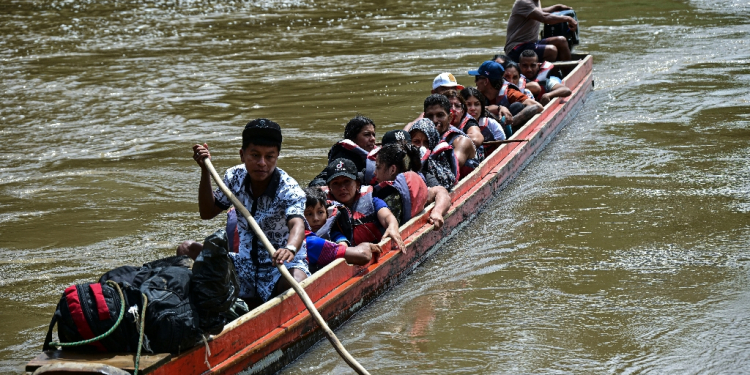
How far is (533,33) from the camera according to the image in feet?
37.1

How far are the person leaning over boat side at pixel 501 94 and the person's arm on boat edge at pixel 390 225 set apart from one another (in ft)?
11.0

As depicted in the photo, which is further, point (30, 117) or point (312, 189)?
point (30, 117)

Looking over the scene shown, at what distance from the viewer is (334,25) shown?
61.2ft

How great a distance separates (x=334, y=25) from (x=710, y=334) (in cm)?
1446

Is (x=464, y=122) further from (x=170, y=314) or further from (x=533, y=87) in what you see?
(x=170, y=314)

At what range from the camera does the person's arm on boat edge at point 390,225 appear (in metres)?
5.70

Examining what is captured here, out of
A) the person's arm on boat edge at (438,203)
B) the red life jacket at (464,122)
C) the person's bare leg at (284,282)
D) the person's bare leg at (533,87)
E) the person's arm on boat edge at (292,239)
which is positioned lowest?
the person's arm on boat edge at (438,203)

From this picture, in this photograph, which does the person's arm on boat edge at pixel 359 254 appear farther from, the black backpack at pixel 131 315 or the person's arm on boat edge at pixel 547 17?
the person's arm on boat edge at pixel 547 17

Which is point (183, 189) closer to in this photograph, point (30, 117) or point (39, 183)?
point (39, 183)

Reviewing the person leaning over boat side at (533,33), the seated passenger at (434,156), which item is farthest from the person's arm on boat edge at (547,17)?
the seated passenger at (434,156)

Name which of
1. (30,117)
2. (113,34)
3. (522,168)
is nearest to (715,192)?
(522,168)

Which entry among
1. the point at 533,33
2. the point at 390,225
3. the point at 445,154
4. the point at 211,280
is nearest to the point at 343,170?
the point at 390,225

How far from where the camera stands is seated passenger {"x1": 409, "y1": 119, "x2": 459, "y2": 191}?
22.1 feet

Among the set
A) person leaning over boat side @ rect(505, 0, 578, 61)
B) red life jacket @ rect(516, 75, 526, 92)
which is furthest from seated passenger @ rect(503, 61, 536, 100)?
person leaning over boat side @ rect(505, 0, 578, 61)
